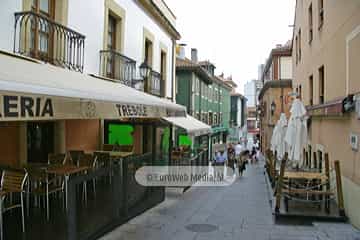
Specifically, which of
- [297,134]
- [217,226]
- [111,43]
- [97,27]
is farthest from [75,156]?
[297,134]

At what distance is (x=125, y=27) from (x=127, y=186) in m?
6.75

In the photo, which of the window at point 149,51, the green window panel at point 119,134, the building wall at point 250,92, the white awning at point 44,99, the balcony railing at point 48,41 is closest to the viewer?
the white awning at point 44,99

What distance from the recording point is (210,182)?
53.3 ft

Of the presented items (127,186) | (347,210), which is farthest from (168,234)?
(347,210)

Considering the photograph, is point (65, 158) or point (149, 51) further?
point (149, 51)

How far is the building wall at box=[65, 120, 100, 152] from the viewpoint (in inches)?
409

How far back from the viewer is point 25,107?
413cm

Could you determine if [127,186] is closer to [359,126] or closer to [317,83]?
[359,126]

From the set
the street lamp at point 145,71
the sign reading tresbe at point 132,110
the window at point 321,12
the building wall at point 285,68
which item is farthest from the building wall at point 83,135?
the building wall at point 285,68

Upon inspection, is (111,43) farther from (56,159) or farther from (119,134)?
(56,159)

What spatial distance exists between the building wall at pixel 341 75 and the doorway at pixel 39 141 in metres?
7.39

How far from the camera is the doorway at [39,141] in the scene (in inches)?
345

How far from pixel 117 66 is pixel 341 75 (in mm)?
6636

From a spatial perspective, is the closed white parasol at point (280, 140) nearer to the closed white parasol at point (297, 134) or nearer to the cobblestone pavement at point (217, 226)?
the closed white parasol at point (297, 134)
